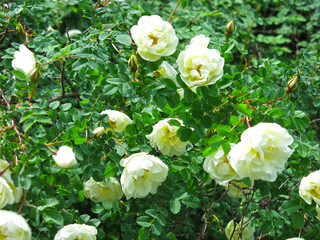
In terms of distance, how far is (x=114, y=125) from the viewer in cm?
165

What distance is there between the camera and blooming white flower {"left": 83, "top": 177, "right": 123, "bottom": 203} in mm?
1645

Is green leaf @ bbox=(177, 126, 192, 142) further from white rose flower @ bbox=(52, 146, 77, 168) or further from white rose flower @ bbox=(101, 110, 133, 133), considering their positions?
white rose flower @ bbox=(52, 146, 77, 168)

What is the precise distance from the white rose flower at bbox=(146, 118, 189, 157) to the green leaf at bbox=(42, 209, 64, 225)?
0.45 m

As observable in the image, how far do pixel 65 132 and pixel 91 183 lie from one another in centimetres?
30

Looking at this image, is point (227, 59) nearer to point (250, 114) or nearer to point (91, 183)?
point (250, 114)

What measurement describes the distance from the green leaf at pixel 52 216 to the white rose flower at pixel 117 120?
1.36 feet

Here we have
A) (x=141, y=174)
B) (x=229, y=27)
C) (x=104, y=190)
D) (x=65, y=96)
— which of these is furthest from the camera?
(x=65, y=96)

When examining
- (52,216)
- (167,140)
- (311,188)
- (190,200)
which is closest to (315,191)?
(311,188)

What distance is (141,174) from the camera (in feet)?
4.63

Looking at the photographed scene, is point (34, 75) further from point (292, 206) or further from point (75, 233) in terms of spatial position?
point (292, 206)

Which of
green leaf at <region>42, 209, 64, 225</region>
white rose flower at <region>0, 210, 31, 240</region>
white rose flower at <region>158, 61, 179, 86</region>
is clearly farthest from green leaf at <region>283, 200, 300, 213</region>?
white rose flower at <region>0, 210, 31, 240</region>

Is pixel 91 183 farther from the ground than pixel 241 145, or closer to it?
closer to it

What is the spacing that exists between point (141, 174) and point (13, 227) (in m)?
0.46

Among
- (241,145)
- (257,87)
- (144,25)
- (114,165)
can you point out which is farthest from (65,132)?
(257,87)
